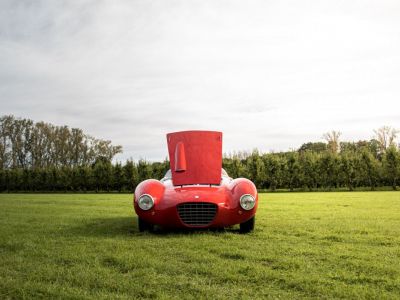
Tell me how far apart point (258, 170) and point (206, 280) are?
37.7m

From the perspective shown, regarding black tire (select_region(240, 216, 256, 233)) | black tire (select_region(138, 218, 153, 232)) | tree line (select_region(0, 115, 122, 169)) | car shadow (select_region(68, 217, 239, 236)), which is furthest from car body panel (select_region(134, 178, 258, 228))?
tree line (select_region(0, 115, 122, 169))

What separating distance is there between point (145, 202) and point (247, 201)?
183cm

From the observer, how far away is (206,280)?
3963 millimetres

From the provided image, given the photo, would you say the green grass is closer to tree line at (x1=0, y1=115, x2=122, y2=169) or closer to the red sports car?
the red sports car

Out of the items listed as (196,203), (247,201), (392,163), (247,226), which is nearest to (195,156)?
(196,203)

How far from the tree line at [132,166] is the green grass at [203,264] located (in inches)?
1346

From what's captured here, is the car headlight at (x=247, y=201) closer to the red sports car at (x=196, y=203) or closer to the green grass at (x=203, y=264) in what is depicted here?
the red sports car at (x=196, y=203)

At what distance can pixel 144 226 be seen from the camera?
763cm

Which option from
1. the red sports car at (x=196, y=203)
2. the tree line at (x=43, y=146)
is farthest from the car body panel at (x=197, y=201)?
the tree line at (x=43, y=146)

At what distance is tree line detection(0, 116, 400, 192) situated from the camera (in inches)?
1594

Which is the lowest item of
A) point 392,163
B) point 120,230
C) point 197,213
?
point 120,230

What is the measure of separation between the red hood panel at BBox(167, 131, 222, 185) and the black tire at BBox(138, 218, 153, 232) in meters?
1.00

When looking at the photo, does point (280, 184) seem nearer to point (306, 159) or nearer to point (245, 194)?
point (306, 159)

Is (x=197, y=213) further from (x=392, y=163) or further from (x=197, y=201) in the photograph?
(x=392, y=163)
